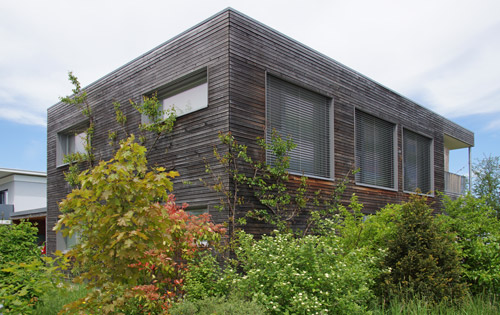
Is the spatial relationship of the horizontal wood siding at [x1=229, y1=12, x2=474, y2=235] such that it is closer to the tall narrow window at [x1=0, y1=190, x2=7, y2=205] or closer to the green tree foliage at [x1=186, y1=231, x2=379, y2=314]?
the green tree foliage at [x1=186, y1=231, x2=379, y2=314]

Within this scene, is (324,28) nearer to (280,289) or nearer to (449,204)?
(449,204)

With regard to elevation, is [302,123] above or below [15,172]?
below

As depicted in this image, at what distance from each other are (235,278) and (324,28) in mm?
5890

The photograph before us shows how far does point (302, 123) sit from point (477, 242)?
4.15m

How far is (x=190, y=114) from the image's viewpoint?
8617mm

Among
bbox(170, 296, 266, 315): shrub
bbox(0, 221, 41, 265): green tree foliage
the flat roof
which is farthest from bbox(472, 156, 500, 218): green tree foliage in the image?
the flat roof

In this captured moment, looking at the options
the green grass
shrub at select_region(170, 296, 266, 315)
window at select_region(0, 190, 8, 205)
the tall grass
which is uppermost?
window at select_region(0, 190, 8, 205)

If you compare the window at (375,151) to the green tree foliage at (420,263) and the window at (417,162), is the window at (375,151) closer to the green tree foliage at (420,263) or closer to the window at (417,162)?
the window at (417,162)

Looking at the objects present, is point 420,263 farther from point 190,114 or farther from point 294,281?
point 190,114

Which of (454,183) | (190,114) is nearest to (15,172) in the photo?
(190,114)

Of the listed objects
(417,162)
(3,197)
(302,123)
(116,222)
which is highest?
(302,123)

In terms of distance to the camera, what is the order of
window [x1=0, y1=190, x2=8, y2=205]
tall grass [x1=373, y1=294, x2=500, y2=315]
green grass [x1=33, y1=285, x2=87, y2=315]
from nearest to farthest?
tall grass [x1=373, y1=294, x2=500, y2=315]
green grass [x1=33, y1=285, x2=87, y2=315]
window [x1=0, y1=190, x2=8, y2=205]

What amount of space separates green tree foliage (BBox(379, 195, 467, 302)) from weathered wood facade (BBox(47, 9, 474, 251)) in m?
2.97

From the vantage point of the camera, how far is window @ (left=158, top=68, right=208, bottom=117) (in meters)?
8.70
